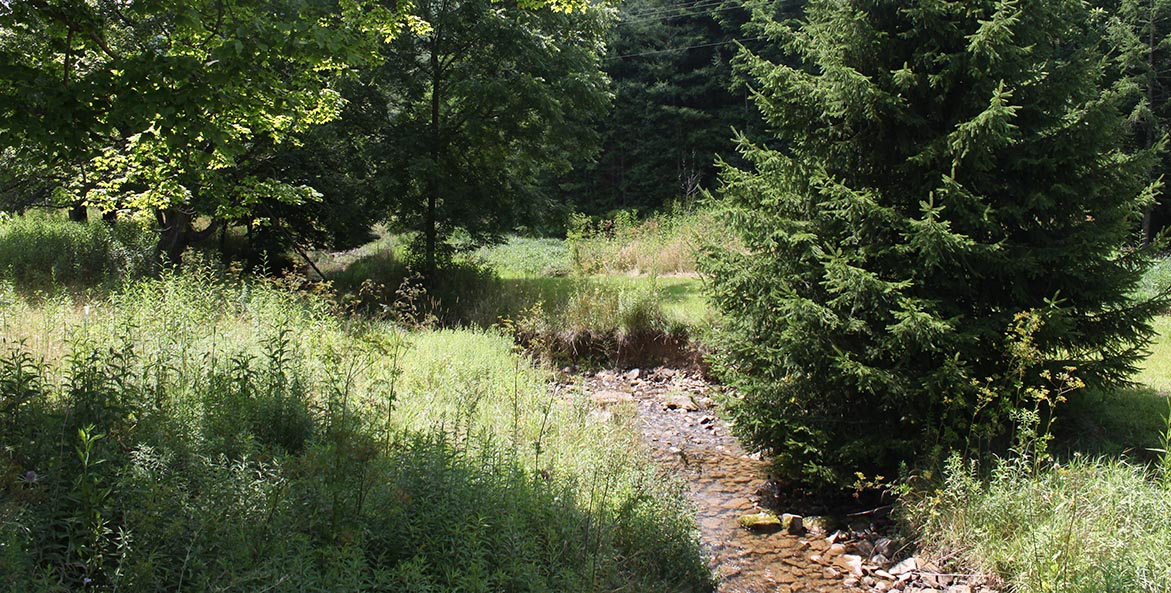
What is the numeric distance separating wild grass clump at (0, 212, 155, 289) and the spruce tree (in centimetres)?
861

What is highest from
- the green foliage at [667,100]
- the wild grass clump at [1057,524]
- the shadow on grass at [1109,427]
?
the green foliage at [667,100]

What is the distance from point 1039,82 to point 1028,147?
0.58m

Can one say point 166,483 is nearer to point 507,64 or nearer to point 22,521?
point 22,521

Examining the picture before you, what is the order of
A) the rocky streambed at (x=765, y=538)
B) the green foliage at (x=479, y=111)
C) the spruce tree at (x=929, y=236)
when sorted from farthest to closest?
the green foliage at (x=479, y=111) → the spruce tree at (x=929, y=236) → the rocky streambed at (x=765, y=538)

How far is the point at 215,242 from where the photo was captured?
16.1m

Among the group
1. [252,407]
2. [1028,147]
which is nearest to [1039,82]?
[1028,147]

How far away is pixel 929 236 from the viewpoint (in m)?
5.45

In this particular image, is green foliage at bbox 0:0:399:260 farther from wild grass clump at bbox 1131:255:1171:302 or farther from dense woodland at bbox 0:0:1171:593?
wild grass clump at bbox 1131:255:1171:302

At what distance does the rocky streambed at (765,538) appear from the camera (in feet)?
16.8

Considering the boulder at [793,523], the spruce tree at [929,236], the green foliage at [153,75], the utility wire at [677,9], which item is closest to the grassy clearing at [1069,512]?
the spruce tree at [929,236]

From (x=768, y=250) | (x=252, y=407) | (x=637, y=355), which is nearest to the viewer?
(x=252, y=407)

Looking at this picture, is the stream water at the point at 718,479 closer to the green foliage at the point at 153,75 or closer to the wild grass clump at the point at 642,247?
the green foliage at the point at 153,75

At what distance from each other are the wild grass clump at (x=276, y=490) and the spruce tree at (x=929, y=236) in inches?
74.1

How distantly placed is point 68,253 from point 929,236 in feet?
41.9
